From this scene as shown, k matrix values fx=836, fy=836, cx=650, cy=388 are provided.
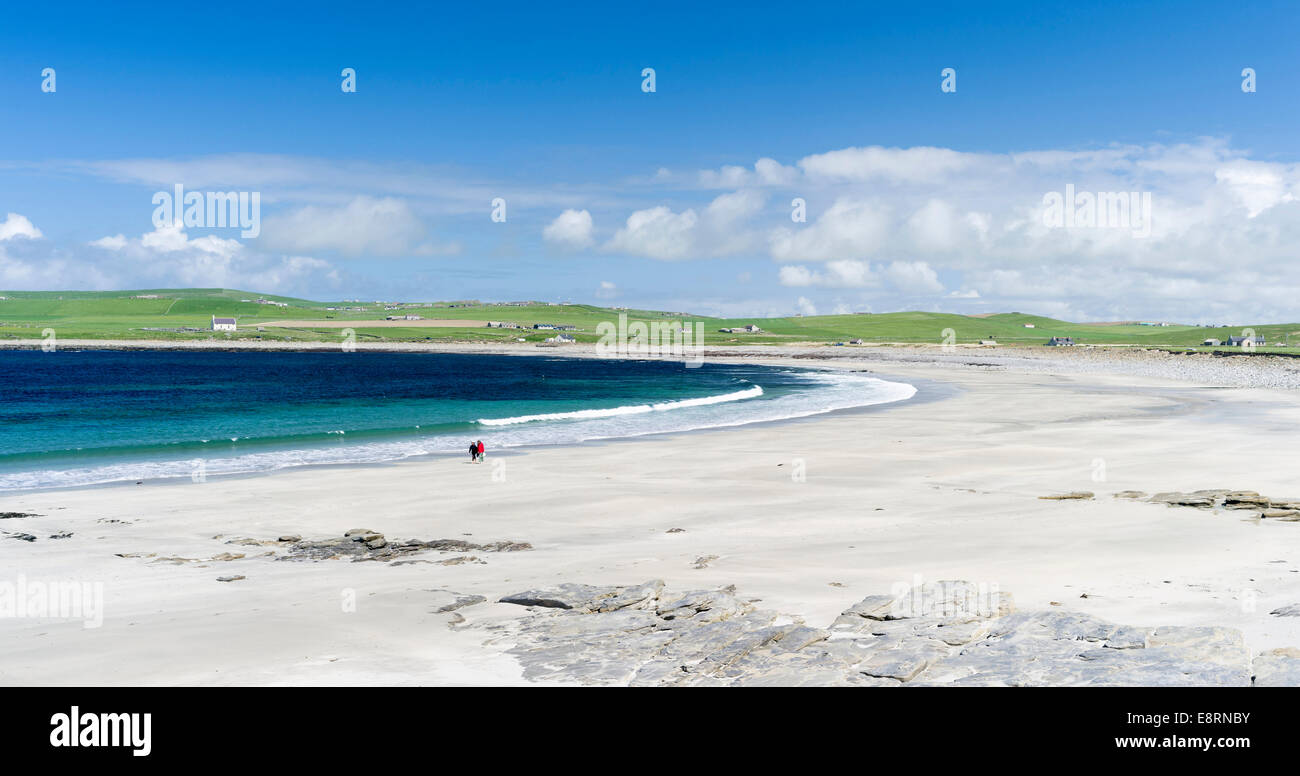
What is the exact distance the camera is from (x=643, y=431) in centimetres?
4425

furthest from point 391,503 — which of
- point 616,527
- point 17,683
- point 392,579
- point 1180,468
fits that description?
point 1180,468

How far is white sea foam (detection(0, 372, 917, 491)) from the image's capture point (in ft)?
99.8

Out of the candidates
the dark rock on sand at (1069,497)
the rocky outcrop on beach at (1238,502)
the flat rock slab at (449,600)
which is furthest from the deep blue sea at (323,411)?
the rocky outcrop on beach at (1238,502)

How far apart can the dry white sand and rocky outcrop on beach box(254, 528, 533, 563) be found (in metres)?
0.61

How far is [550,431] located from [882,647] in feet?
118

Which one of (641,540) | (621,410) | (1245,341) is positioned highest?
(1245,341)

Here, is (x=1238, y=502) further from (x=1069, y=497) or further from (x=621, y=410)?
(x=621, y=410)

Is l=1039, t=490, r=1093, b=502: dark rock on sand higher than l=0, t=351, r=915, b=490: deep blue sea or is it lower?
lower

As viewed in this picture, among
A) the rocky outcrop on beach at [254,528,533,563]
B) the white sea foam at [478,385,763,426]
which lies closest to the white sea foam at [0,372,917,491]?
the white sea foam at [478,385,763,426]

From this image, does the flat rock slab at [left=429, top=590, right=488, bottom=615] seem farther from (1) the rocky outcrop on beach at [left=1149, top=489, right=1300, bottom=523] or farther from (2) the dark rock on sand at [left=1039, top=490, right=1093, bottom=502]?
(1) the rocky outcrop on beach at [left=1149, top=489, right=1300, bottom=523]

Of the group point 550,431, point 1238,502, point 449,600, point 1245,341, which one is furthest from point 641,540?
point 1245,341

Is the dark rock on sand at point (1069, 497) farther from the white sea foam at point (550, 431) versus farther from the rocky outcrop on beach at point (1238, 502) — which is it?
the white sea foam at point (550, 431)

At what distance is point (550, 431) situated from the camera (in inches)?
1766
